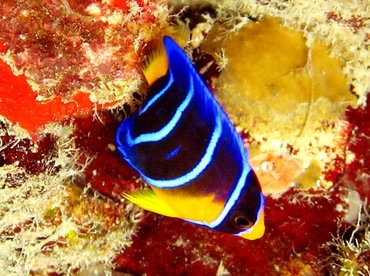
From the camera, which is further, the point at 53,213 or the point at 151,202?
the point at 53,213

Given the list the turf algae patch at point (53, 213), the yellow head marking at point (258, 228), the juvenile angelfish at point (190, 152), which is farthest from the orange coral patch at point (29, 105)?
the yellow head marking at point (258, 228)

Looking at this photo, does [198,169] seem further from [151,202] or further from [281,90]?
[281,90]

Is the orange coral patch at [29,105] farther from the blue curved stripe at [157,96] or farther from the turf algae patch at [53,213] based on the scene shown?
the blue curved stripe at [157,96]

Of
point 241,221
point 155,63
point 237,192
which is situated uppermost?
point 155,63

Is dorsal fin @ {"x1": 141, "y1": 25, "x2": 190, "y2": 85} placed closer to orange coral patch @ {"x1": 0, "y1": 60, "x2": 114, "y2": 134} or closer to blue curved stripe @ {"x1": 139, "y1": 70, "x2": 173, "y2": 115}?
blue curved stripe @ {"x1": 139, "y1": 70, "x2": 173, "y2": 115}

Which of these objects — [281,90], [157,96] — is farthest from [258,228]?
[281,90]

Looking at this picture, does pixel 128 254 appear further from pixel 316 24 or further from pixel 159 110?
pixel 316 24
